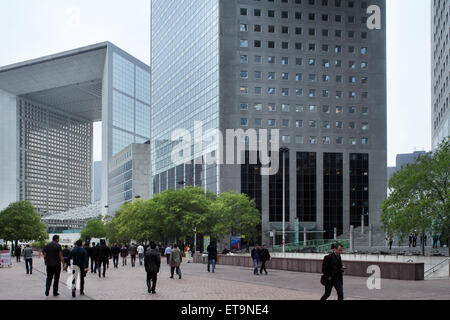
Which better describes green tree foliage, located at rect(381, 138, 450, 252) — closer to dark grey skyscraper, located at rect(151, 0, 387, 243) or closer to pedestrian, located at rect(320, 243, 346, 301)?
pedestrian, located at rect(320, 243, 346, 301)

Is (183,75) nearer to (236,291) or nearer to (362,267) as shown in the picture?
(362,267)

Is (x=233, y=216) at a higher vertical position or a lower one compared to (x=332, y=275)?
lower

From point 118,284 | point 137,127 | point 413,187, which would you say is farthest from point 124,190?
point 118,284

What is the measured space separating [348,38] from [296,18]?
33.1ft

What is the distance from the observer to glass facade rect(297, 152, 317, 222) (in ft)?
299

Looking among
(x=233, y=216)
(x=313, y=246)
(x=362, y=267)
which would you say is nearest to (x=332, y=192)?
(x=233, y=216)

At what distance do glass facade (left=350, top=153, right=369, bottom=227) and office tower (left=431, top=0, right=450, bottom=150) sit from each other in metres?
12.9

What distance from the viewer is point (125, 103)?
187750 millimetres

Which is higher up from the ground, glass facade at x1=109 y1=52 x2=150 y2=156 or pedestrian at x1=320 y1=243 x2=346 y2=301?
glass facade at x1=109 y1=52 x2=150 y2=156

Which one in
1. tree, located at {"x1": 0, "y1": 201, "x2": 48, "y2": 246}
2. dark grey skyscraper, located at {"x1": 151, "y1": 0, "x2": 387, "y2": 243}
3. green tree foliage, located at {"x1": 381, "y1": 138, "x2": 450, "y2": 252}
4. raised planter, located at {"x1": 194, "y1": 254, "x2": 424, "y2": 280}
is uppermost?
dark grey skyscraper, located at {"x1": 151, "y1": 0, "x2": 387, "y2": 243}

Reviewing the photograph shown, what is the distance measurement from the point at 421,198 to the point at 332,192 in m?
50.8

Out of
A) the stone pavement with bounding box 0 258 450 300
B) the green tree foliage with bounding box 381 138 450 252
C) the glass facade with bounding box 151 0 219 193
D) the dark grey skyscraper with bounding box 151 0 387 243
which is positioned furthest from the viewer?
the glass facade with bounding box 151 0 219 193

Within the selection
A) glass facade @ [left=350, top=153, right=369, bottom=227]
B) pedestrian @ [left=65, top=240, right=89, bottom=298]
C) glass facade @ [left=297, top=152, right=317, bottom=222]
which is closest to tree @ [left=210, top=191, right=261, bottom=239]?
glass facade @ [left=297, top=152, right=317, bottom=222]
